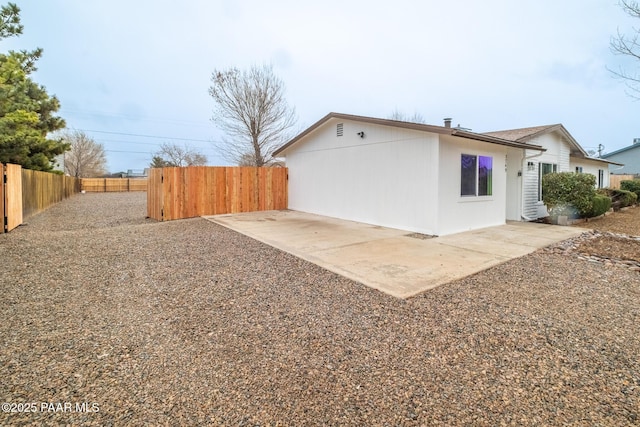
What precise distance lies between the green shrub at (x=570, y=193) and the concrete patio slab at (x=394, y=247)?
5.19 feet

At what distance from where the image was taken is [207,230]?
8.40 metres

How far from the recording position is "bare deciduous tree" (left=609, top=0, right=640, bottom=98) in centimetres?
705

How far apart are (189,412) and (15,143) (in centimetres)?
A: 1407

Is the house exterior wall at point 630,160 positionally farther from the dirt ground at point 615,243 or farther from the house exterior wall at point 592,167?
the dirt ground at point 615,243

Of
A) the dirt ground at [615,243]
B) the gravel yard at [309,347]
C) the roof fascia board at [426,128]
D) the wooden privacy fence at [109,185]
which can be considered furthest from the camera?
the wooden privacy fence at [109,185]

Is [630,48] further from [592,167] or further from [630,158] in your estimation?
[630,158]

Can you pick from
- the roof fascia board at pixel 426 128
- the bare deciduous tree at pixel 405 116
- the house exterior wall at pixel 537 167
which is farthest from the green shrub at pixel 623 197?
the bare deciduous tree at pixel 405 116

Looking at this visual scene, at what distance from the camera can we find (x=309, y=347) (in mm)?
2766

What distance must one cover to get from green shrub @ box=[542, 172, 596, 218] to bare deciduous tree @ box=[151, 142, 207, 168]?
34.2 m

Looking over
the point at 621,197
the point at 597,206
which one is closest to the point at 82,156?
the point at 597,206

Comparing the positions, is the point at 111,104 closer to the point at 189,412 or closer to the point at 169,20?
the point at 169,20

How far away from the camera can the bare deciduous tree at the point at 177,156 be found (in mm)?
36188

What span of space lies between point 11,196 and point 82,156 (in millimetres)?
34794

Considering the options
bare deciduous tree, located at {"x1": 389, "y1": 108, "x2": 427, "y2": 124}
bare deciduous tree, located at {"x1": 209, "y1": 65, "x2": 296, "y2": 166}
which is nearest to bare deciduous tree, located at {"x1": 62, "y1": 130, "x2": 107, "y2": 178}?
bare deciduous tree, located at {"x1": 209, "y1": 65, "x2": 296, "y2": 166}
